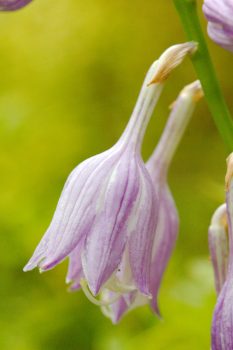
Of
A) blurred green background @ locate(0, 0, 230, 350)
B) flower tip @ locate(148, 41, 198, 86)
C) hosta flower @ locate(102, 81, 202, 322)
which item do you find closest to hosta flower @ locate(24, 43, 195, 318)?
flower tip @ locate(148, 41, 198, 86)

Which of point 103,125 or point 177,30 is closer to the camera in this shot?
point 103,125

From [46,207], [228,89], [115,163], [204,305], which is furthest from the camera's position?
[228,89]

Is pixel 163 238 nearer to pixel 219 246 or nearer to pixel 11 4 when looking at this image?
pixel 219 246

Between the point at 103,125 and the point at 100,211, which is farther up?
the point at 100,211

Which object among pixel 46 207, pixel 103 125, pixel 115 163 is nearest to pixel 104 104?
pixel 103 125

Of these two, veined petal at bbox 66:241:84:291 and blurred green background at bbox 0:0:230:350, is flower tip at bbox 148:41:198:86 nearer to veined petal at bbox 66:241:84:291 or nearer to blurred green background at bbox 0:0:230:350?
veined petal at bbox 66:241:84:291

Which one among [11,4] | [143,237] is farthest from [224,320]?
[11,4]

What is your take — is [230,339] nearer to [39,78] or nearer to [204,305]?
[204,305]

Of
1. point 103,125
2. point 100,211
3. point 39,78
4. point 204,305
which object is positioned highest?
point 100,211
